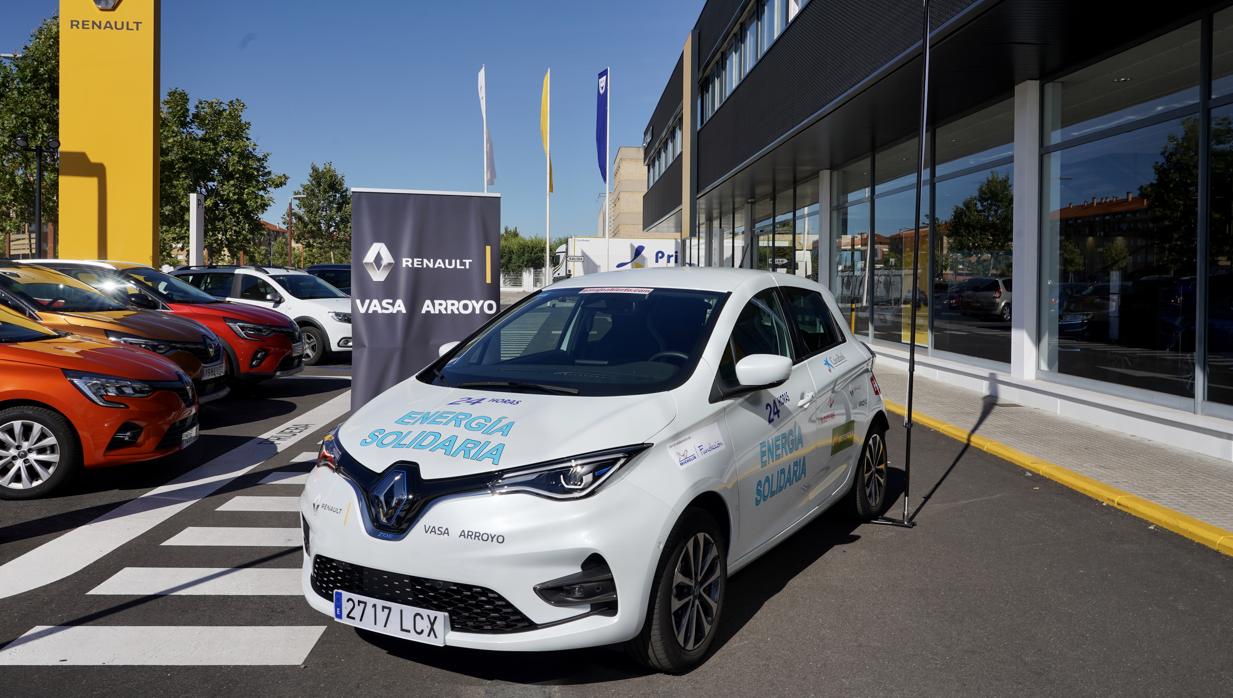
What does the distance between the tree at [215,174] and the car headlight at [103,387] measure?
37.9 metres

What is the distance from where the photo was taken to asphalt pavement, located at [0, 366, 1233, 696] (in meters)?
3.78

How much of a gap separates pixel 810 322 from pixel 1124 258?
658cm

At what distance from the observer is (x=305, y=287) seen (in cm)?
1702

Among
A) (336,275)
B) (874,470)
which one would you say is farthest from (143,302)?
(336,275)

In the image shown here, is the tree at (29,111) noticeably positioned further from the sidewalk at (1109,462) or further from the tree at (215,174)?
the sidewalk at (1109,462)

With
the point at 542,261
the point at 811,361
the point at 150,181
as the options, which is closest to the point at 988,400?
the point at 811,361

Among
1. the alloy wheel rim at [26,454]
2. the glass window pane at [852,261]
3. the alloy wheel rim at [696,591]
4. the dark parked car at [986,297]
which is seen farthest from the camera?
the glass window pane at [852,261]

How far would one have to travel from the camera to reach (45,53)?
38.3 metres

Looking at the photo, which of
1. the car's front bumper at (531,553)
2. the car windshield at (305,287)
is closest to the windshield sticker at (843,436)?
the car's front bumper at (531,553)

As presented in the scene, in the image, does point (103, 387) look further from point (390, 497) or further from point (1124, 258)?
point (1124, 258)

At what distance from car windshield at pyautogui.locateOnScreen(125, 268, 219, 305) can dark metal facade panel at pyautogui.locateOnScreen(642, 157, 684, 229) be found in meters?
22.3

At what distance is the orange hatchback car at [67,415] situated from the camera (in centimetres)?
657

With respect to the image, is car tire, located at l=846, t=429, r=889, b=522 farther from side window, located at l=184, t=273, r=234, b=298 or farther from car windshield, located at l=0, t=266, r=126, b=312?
side window, located at l=184, t=273, r=234, b=298

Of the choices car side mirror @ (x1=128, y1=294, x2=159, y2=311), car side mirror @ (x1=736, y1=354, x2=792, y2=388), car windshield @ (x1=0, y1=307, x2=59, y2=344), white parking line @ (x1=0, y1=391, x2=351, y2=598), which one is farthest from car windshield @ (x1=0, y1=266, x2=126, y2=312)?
car side mirror @ (x1=736, y1=354, x2=792, y2=388)
